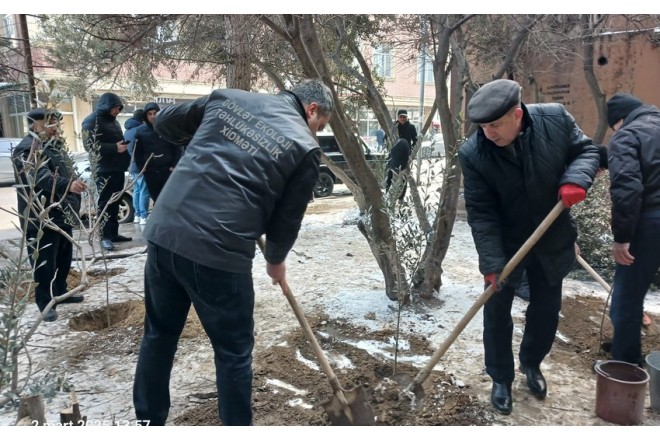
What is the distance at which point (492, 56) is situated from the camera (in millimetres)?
7758

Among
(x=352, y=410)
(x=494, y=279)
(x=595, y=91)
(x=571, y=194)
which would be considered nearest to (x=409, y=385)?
(x=352, y=410)

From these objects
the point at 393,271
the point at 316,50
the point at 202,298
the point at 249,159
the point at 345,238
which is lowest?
the point at 345,238

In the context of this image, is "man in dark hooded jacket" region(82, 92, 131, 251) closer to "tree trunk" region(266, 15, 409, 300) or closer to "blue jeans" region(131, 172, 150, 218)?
"blue jeans" region(131, 172, 150, 218)

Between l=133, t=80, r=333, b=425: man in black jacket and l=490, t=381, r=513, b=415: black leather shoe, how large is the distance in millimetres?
1331

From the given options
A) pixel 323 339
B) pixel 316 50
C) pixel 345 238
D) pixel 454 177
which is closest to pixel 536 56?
pixel 345 238

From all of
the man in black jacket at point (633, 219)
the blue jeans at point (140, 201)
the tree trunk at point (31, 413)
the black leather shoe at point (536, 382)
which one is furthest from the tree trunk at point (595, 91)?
the blue jeans at point (140, 201)

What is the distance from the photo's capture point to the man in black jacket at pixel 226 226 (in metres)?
2.14

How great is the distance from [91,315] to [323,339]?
1.99m

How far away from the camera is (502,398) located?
2.72 metres

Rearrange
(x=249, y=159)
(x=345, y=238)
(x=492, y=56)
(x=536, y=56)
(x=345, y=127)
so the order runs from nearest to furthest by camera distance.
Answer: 1. (x=249, y=159)
2. (x=345, y=127)
3. (x=345, y=238)
4. (x=492, y=56)
5. (x=536, y=56)

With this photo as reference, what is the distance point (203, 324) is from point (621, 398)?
2067 millimetres

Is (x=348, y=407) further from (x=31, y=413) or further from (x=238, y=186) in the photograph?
(x=31, y=413)

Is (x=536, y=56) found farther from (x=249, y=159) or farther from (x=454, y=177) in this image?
(x=249, y=159)

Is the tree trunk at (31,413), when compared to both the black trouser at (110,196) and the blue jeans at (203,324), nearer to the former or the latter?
the blue jeans at (203,324)
